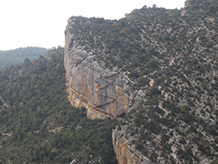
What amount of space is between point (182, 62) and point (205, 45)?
5572 millimetres

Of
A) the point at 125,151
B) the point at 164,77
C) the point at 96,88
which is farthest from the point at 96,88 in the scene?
the point at 125,151

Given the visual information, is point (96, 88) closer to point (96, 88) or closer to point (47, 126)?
point (96, 88)

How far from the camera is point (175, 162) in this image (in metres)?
26.0

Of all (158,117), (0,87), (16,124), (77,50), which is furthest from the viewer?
(0,87)

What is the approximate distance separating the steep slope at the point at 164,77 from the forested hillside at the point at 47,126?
20.2 ft

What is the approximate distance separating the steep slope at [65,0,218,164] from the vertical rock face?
36.2 inches

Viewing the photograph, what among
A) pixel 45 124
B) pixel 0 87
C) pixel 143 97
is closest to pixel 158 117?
pixel 143 97

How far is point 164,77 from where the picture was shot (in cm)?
4019

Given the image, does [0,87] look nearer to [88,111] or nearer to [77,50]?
[77,50]

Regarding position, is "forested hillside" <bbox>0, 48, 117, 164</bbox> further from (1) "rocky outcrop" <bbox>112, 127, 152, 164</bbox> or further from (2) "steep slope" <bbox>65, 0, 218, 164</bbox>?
(2) "steep slope" <bbox>65, 0, 218, 164</bbox>

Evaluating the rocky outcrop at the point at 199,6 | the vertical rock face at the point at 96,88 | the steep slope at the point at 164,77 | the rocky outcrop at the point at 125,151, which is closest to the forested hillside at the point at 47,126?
the vertical rock face at the point at 96,88

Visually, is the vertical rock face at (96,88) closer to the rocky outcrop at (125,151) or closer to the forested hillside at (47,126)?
the forested hillside at (47,126)

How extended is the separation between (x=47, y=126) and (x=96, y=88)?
1462 cm

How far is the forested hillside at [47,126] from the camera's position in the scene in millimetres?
38750
